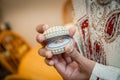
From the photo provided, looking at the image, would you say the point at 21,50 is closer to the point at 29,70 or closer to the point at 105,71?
the point at 29,70

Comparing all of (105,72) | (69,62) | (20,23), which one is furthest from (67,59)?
(20,23)

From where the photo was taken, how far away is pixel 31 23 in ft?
7.24

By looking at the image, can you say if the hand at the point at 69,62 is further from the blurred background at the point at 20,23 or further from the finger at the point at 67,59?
the blurred background at the point at 20,23

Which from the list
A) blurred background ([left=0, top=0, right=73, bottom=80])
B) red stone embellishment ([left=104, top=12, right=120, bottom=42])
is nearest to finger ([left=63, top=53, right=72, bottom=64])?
red stone embellishment ([left=104, top=12, right=120, bottom=42])

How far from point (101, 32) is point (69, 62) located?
0.14 meters

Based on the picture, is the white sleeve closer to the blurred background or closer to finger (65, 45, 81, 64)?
finger (65, 45, 81, 64)

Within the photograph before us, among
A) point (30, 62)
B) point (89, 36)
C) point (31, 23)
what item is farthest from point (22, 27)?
point (89, 36)

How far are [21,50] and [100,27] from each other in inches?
67.0

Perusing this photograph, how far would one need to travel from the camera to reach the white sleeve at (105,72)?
0.47 m

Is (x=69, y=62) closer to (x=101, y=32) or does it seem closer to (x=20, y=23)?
(x=101, y=32)

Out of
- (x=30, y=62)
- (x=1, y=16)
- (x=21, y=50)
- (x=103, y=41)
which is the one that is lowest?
(x=21, y=50)

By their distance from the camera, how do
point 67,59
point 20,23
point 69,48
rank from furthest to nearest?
point 20,23 < point 67,59 < point 69,48

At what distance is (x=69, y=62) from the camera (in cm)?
58

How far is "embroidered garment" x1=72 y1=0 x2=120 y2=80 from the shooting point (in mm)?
455
